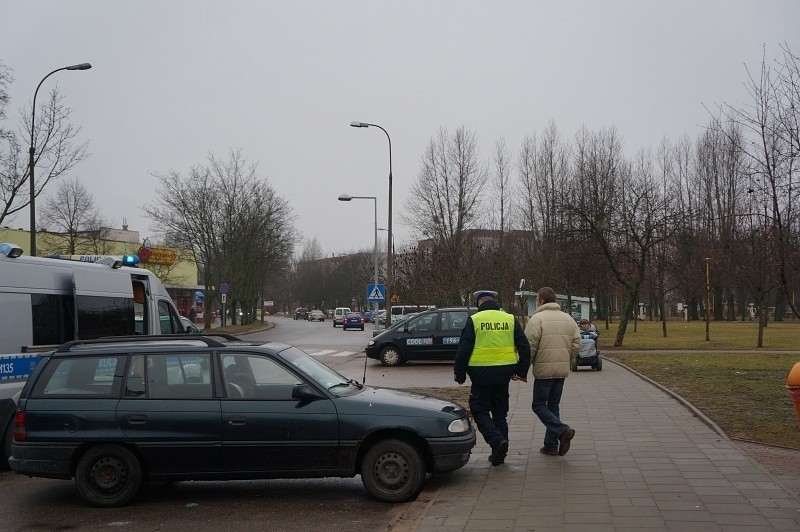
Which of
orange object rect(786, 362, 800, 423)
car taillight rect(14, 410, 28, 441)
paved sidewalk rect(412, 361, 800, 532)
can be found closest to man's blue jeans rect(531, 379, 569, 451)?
paved sidewalk rect(412, 361, 800, 532)

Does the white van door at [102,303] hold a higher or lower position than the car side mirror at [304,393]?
higher

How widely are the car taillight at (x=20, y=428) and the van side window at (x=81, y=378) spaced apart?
0.20m

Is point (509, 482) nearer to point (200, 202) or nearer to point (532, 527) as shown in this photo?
point (532, 527)

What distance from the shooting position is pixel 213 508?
7387 millimetres

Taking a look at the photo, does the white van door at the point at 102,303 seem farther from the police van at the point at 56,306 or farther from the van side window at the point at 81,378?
the van side window at the point at 81,378

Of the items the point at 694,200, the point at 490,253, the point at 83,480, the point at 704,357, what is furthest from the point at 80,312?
the point at 694,200

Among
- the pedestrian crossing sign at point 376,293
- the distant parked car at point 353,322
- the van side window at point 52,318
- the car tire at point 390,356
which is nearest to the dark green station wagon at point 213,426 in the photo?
the van side window at point 52,318

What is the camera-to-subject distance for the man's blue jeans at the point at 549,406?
855 cm

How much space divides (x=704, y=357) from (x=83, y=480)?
21.2 m

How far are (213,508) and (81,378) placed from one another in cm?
177

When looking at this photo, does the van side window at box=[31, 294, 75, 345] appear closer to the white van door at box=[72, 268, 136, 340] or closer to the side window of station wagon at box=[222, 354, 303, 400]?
the white van door at box=[72, 268, 136, 340]

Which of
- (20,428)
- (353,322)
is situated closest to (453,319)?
(20,428)

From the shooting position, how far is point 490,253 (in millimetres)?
45906

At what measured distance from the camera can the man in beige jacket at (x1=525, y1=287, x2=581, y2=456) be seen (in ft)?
28.5
